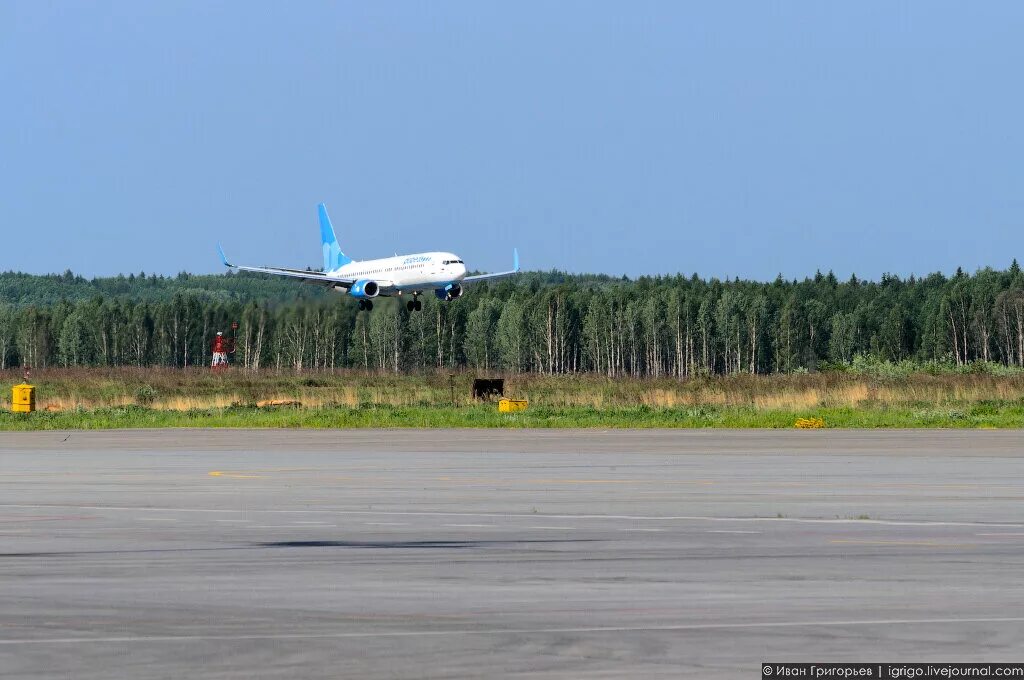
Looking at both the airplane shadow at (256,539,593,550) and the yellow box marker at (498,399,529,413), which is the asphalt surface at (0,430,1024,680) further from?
the yellow box marker at (498,399,529,413)

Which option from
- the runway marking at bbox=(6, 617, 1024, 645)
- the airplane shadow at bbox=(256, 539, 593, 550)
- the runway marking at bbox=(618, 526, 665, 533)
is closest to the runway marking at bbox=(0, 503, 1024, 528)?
the runway marking at bbox=(618, 526, 665, 533)

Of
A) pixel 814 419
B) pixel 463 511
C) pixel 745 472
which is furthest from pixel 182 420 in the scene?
pixel 463 511

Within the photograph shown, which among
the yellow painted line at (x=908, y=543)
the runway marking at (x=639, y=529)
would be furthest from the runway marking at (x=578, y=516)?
the yellow painted line at (x=908, y=543)

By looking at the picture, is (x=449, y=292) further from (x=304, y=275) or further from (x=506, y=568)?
(x=506, y=568)

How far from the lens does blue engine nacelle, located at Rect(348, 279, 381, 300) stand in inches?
3681

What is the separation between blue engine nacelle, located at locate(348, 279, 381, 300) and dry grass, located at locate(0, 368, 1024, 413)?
16.7ft

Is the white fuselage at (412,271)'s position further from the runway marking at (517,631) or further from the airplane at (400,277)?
the runway marking at (517,631)

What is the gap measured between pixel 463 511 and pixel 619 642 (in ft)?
35.0

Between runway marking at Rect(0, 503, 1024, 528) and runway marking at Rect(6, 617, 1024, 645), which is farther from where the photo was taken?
runway marking at Rect(0, 503, 1024, 528)

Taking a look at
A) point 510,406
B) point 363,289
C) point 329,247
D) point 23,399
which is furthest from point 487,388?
point 329,247

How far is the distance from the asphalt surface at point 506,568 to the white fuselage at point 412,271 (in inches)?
2406

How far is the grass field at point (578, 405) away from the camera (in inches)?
1997

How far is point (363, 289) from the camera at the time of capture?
93438mm

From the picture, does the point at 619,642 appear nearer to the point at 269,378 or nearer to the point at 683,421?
the point at 683,421
